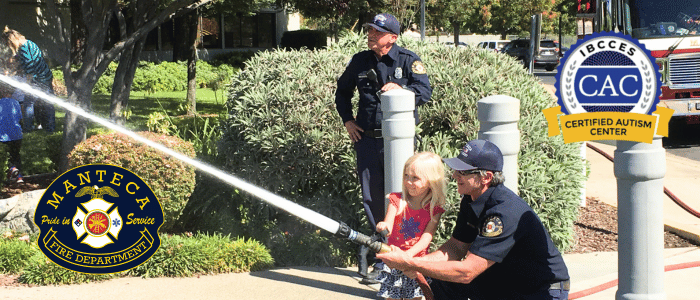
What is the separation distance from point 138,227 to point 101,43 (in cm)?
320

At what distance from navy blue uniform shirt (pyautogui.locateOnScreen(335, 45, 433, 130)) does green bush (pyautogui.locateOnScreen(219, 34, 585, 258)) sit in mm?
786

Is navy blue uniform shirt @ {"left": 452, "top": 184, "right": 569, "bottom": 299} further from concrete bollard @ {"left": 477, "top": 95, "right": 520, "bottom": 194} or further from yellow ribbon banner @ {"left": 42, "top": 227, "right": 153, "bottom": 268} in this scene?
yellow ribbon banner @ {"left": 42, "top": 227, "right": 153, "bottom": 268}

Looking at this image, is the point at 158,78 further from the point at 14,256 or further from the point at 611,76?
the point at 611,76

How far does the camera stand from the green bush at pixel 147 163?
6.06m

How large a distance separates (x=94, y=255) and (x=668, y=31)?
10364 millimetres

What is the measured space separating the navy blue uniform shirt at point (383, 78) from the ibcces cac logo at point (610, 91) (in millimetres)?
2006

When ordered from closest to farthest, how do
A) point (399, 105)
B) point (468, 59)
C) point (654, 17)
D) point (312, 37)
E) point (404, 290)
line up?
point (404, 290) < point (399, 105) < point (468, 59) < point (654, 17) < point (312, 37)

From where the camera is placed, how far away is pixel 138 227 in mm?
5906

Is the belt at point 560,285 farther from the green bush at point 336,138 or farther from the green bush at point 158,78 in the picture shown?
the green bush at point 158,78

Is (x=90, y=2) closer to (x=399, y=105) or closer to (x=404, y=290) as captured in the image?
(x=399, y=105)

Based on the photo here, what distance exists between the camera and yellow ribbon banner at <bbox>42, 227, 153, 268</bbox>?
561 cm

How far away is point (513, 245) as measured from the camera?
3.42m

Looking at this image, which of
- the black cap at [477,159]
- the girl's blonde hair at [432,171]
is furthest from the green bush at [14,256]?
the black cap at [477,159]

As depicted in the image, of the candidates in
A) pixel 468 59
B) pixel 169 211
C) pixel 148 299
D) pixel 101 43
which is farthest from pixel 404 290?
pixel 101 43
